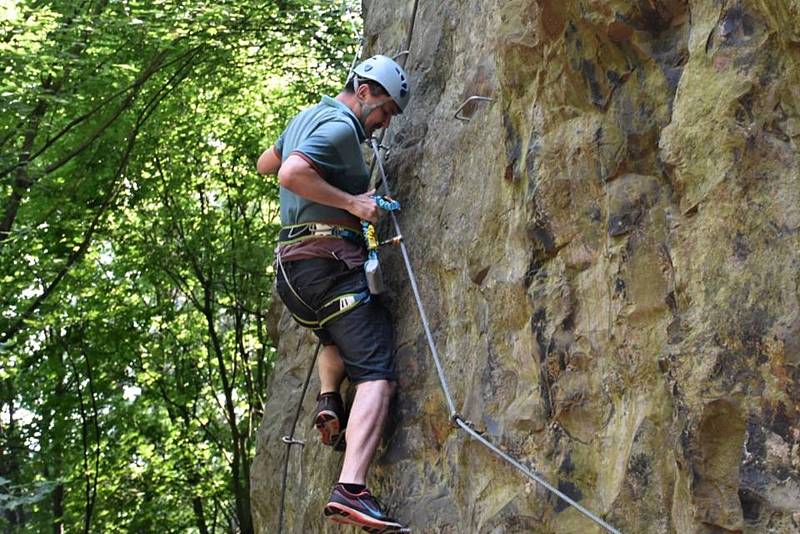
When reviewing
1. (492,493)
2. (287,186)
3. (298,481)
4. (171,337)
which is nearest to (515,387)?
(492,493)

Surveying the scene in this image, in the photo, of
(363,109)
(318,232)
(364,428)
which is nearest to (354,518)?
(364,428)

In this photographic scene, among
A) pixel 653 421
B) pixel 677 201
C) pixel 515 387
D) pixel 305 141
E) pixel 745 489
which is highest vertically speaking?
pixel 305 141

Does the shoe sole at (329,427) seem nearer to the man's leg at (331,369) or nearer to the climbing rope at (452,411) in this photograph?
the man's leg at (331,369)

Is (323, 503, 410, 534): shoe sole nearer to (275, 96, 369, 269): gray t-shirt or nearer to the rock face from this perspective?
the rock face

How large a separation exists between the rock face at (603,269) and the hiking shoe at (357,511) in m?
0.19

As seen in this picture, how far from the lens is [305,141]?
5.16 m

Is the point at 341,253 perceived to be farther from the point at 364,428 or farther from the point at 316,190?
the point at 364,428

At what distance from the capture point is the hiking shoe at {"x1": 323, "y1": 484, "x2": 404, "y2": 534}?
4.70m

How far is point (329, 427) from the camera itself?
537cm

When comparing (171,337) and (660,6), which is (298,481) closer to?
(660,6)

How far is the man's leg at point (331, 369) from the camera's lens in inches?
214

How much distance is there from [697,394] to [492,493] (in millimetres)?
1296

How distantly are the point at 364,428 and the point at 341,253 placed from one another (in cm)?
88

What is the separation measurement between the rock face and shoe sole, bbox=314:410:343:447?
11.7 inches
